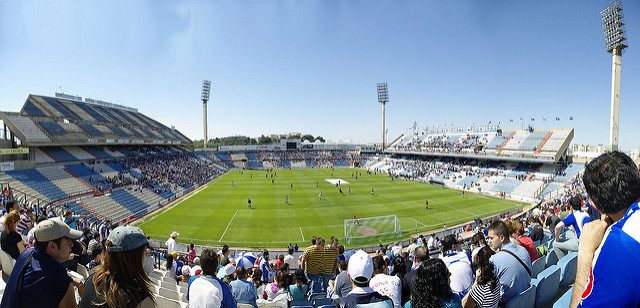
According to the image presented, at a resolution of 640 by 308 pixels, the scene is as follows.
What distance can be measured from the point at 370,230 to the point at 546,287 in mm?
18615

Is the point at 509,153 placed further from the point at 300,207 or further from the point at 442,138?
the point at 300,207

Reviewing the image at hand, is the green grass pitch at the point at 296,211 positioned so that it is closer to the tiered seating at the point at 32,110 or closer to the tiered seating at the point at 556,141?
the tiered seating at the point at 556,141

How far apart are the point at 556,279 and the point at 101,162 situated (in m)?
50.2

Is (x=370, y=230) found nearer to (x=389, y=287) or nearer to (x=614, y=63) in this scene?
(x=389, y=287)

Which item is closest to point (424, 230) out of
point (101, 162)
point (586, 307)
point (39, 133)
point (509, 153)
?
point (586, 307)

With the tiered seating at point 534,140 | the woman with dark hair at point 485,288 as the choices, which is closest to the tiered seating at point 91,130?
the woman with dark hair at point 485,288

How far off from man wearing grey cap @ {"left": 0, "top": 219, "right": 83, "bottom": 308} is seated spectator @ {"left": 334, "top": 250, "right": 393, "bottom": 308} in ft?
9.48

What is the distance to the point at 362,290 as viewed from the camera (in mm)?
3354

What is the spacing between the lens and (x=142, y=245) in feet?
7.84

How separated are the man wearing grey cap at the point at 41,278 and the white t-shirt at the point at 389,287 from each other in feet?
10.6

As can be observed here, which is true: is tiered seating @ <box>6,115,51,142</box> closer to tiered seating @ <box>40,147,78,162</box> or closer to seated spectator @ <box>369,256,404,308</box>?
tiered seating @ <box>40,147,78,162</box>

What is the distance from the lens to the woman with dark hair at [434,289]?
2932mm

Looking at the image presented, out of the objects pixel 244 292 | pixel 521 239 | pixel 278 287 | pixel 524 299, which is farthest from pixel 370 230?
pixel 524 299

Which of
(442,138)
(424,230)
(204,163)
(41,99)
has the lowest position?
(424,230)
